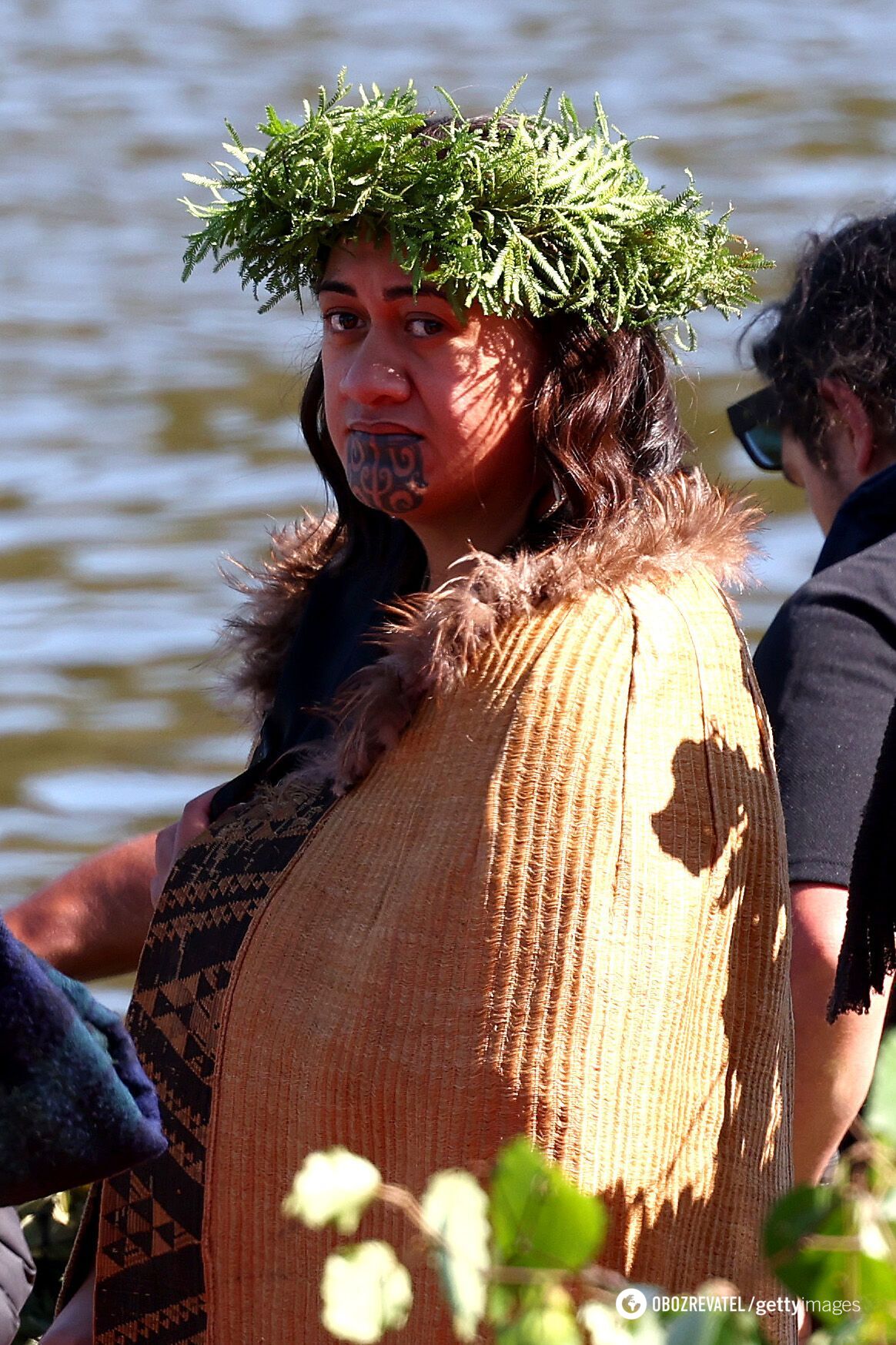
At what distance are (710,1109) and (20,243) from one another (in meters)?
6.24

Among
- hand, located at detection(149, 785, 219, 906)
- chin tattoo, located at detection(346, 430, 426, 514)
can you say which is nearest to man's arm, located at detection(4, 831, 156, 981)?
hand, located at detection(149, 785, 219, 906)

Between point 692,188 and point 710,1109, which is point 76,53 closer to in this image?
point 692,188

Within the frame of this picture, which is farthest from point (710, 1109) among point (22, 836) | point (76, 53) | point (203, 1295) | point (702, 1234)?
point (76, 53)

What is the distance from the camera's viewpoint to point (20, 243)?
7047 millimetres

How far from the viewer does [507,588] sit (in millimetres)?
1544

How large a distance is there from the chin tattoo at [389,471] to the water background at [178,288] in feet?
9.79

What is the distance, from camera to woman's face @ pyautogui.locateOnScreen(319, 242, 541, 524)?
1.68 m

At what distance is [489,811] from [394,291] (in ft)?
1.78

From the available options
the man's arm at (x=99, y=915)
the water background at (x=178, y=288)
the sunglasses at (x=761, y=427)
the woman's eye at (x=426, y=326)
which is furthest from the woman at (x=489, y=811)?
the water background at (x=178, y=288)

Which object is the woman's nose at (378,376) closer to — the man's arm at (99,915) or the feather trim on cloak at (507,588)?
the feather trim on cloak at (507,588)

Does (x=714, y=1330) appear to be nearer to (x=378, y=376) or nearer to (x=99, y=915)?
(x=378, y=376)

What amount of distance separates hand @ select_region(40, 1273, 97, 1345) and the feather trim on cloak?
54cm

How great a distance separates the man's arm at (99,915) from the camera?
2.07 metres

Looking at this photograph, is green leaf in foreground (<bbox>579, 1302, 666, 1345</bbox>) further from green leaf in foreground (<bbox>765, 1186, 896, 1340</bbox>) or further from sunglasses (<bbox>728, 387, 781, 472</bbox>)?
Result: sunglasses (<bbox>728, 387, 781, 472</bbox>)
